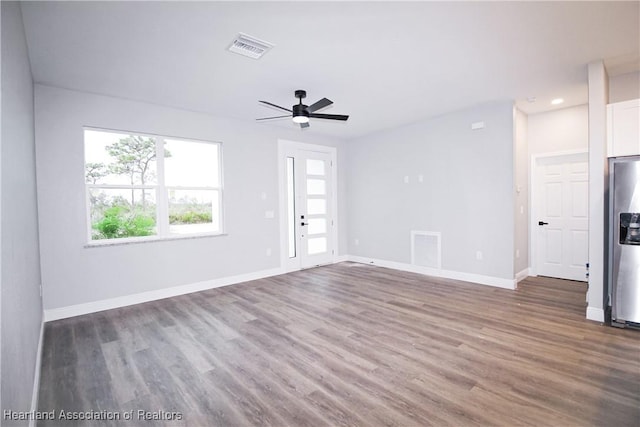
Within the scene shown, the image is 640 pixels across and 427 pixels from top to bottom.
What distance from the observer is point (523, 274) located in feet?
16.3

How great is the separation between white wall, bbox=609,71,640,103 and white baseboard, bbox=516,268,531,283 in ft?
8.69

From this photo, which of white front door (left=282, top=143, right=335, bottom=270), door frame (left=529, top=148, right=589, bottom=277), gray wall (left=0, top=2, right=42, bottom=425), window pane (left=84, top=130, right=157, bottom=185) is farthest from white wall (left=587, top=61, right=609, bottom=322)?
window pane (left=84, top=130, right=157, bottom=185)

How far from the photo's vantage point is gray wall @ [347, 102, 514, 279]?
4516mm

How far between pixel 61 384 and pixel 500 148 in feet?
18.6

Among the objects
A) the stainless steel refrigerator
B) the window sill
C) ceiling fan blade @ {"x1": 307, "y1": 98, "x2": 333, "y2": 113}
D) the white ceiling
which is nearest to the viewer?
the white ceiling

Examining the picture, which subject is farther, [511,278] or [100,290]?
[511,278]

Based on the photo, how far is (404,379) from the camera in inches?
87.2

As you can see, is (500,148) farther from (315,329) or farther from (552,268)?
(315,329)

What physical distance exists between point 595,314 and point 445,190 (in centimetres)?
256

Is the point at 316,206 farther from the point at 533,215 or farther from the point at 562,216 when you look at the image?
the point at 562,216

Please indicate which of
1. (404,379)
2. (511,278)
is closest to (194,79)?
(404,379)

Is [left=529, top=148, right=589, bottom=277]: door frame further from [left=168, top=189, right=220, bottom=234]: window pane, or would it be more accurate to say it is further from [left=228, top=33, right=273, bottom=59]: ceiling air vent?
[left=168, top=189, right=220, bottom=234]: window pane

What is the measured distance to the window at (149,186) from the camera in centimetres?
389

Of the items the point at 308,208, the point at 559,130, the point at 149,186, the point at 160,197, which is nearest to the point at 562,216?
the point at 559,130
